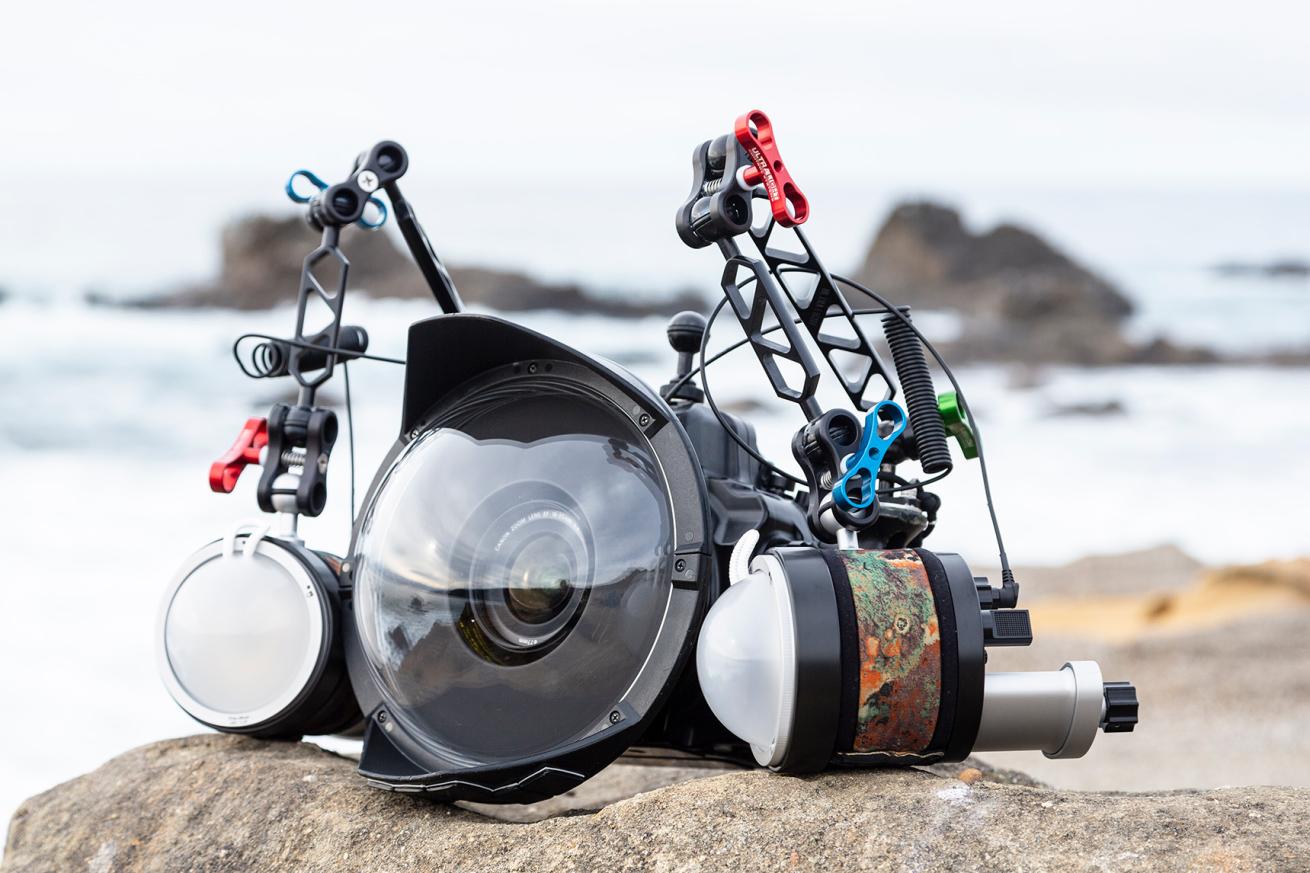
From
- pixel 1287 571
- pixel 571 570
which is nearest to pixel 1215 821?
pixel 571 570

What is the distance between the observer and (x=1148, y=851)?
195 cm

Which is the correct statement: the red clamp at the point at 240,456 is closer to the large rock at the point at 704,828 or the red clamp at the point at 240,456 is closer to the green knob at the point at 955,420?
the large rock at the point at 704,828

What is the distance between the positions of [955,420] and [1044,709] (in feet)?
1.78

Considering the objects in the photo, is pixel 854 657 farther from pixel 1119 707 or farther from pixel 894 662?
pixel 1119 707

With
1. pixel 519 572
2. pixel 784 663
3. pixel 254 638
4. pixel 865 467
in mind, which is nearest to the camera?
pixel 784 663

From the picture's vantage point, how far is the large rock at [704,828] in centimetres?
200

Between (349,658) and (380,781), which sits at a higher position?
(349,658)

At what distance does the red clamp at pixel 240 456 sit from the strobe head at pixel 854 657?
1.12m

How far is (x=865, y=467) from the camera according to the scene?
225cm

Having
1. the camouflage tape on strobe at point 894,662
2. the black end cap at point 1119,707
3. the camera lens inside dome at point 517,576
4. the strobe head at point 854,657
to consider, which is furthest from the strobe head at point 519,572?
the black end cap at point 1119,707

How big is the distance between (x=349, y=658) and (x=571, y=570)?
0.55 meters

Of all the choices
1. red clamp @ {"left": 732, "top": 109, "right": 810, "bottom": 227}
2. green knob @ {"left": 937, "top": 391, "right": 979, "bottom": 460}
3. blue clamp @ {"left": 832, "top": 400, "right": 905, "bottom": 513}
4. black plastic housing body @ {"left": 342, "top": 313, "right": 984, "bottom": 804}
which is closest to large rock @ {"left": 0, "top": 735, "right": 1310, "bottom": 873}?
black plastic housing body @ {"left": 342, "top": 313, "right": 984, "bottom": 804}

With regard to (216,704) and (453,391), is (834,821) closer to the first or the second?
(453,391)

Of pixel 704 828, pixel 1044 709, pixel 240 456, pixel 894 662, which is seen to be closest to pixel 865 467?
pixel 894 662
